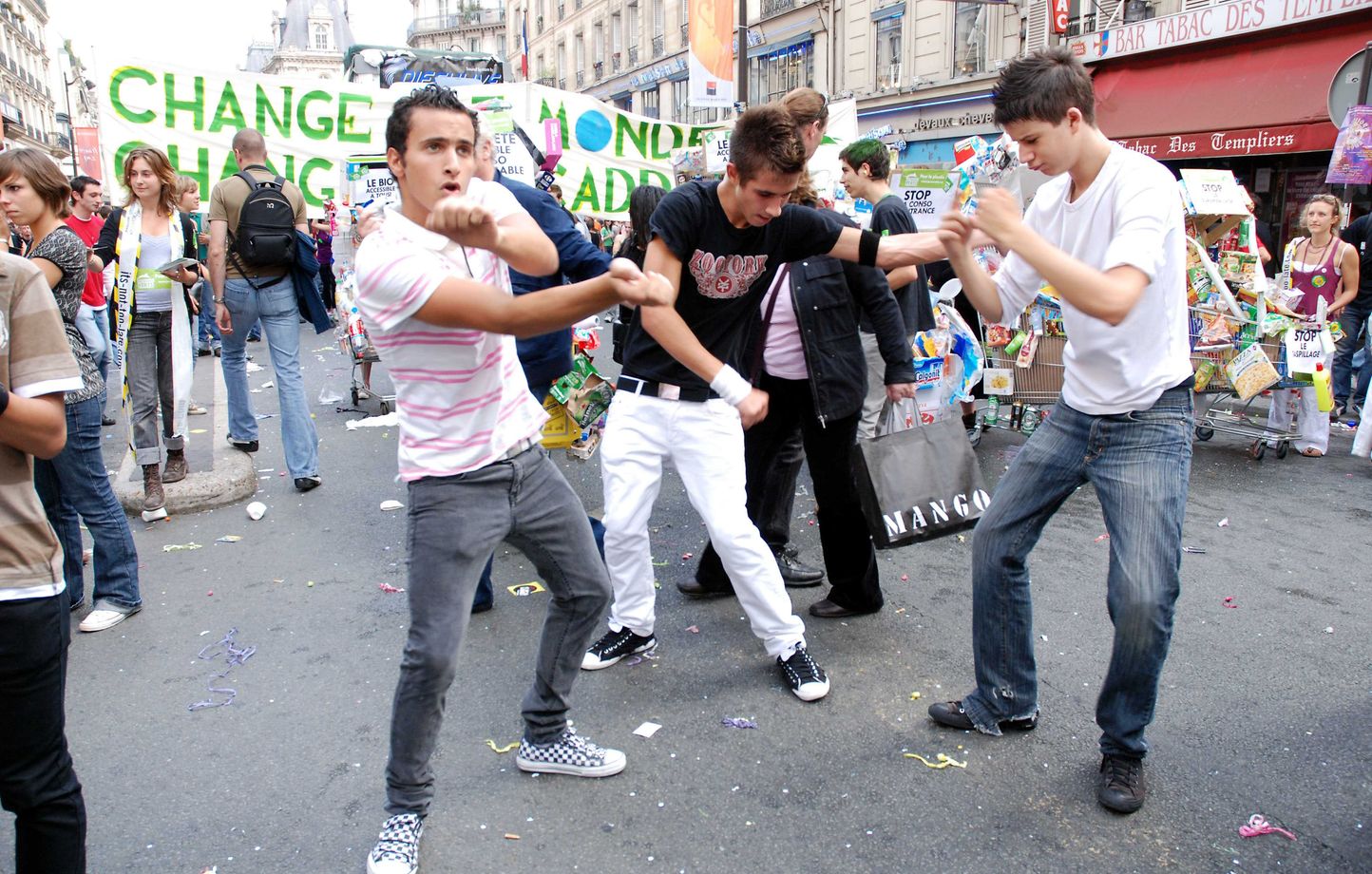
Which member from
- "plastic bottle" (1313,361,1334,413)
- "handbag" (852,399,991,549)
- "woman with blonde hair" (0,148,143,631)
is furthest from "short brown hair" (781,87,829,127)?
"plastic bottle" (1313,361,1334,413)

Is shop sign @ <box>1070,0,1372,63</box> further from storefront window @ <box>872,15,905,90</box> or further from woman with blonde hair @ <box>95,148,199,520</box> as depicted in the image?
woman with blonde hair @ <box>95,148,199,520</box>

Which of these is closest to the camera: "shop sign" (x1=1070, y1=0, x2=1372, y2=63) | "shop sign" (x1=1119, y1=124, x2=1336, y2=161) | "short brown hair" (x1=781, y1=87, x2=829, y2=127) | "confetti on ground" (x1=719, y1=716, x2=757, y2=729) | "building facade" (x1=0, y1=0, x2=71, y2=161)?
"confetti on ground" (x1=719, y1=716, x2=757, y2=729)

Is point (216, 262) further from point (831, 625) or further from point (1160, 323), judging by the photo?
point (1160, 323)

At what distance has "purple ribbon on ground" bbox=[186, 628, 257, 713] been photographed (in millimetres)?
3527

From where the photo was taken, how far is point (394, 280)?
2.23 meters

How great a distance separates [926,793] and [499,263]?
1932 mm

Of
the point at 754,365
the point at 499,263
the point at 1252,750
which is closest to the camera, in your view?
the point at 499,263

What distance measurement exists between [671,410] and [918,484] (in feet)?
3.53

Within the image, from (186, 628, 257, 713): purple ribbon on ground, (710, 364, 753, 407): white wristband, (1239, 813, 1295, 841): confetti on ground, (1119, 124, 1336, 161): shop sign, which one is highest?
(1119, 124, 1336, 161): shop sign

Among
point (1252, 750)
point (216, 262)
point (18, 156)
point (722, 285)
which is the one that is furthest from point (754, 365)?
point (216, 262)

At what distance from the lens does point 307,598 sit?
4.52 meters

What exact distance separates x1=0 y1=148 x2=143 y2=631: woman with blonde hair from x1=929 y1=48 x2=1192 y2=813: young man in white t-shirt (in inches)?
124

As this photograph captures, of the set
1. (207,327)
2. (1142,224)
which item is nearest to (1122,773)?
(1142,224)

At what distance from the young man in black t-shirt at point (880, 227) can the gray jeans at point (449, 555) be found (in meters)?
2.03
